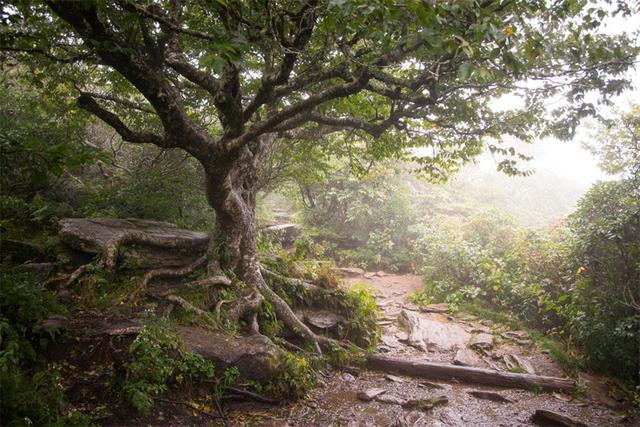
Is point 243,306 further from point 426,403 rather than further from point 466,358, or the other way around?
point 466,358

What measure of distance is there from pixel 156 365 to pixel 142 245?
3199 mm

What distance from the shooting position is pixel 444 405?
607 centimetres

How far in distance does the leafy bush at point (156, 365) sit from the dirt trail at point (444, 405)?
3.05 ft

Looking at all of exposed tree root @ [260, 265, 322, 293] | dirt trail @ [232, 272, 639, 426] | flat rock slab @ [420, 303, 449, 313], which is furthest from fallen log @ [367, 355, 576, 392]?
flat rock slab @ [420, 303, 449, 313]

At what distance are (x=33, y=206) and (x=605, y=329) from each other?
12353 mm

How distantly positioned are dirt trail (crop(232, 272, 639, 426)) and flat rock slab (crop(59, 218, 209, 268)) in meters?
3.56

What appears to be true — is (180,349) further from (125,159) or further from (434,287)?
(125,159)

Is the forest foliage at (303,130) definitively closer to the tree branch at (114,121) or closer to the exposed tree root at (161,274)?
the tree branch at (114,121)

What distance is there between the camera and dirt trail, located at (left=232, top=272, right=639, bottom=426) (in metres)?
5.36

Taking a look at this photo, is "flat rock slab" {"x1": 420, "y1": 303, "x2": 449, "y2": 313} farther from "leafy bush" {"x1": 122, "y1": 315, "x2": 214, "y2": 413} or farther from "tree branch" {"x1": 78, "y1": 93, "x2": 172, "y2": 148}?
"tree branch" {"x1": 78, "y1": 93, "x2": 172, "y2": 148}

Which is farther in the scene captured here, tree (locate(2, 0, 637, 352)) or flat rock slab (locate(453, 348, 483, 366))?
flat rock slab (locate(453, 348, 483, 366))

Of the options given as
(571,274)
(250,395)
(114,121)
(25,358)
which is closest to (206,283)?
(250,395)

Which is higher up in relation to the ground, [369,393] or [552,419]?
[552,419]

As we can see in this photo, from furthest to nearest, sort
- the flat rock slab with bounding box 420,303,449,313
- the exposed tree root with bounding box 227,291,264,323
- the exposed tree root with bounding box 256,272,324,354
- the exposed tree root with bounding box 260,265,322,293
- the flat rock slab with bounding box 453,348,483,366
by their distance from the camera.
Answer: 1. the flat rock slab with bounding box 420,303,449,313
2. the exposed tree root with bounding box 260,265,322,293
3. the flat rock slab with bounding box 453,348,483,366
4. the exposed tree root with bounding box 256,272,324,354
5. the exposed tree root with bounding box 227,291,264,323
